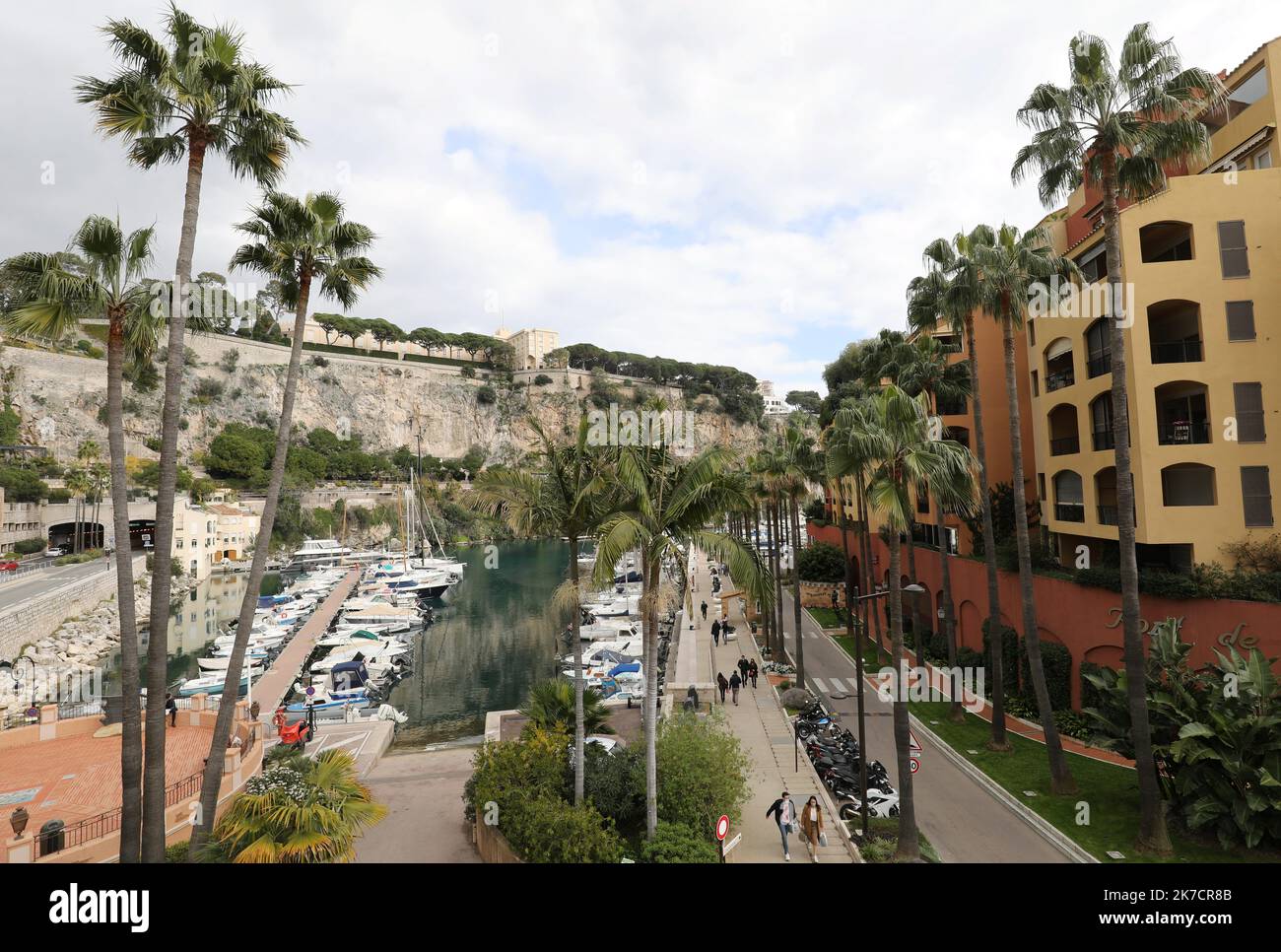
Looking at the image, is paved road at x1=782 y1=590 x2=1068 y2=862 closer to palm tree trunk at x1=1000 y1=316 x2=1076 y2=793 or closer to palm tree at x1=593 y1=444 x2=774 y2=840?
palm tree trunk at x1=1000 y1=316 x2=1076 y2=793

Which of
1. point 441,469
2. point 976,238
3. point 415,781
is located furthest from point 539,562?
point 976,238

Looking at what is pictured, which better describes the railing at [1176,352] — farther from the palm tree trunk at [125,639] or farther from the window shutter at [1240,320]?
the palm tree trunk at [125,639]

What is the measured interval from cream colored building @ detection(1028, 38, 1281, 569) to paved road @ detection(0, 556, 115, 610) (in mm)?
56198

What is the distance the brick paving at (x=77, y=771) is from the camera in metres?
14.8

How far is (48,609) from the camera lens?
40906 millimetres

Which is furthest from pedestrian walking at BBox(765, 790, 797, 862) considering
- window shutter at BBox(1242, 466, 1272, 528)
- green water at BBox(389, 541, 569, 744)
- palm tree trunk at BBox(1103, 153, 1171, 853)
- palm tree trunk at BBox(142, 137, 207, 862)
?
green water at BBox(389, 541, 569, 744)

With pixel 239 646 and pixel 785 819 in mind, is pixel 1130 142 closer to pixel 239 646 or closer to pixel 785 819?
pixel 785 819

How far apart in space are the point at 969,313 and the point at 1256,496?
9789 millimetres

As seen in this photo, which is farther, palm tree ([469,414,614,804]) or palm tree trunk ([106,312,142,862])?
palm tree ([469,414,614,804])

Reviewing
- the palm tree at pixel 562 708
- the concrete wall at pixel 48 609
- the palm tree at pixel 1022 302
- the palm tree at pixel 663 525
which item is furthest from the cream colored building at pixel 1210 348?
the concrete wall at pixel 48 609

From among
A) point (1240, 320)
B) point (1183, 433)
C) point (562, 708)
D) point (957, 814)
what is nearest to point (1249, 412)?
point (1183, 433)

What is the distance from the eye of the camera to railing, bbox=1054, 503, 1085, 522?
79.4 ft
